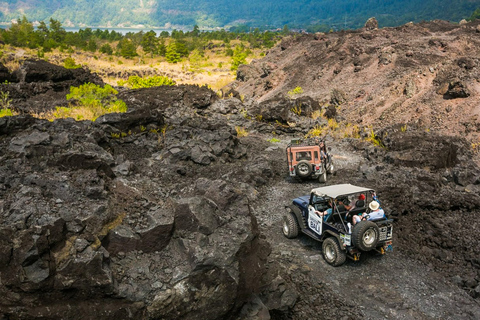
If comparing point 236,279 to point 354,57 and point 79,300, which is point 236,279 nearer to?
point 79,300

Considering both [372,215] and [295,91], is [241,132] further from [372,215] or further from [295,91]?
[372,215]

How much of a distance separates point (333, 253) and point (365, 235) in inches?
41.8

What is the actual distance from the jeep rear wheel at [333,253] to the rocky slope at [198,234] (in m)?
0.27

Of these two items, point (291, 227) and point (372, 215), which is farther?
point (291, 227)

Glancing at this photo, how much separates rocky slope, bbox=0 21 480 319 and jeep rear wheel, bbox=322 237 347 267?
0.27 metres

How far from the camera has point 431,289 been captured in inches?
325

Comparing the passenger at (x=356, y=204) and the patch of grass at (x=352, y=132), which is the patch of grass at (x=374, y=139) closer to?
the patch of grass at (x=352, y=132)

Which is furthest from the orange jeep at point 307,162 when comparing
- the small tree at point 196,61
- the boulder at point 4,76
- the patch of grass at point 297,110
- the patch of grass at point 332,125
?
the small tree at point 196,61

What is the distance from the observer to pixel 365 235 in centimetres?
843

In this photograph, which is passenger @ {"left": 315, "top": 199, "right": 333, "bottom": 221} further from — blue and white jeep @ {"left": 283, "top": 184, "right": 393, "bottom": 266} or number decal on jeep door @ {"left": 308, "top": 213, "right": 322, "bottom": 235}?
number decal on jeep door @ {"left": 308, "top": 213, "right": 322, "bottom": 235}

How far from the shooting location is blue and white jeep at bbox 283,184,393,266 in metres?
8.51

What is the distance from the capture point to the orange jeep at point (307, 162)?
47.3ft

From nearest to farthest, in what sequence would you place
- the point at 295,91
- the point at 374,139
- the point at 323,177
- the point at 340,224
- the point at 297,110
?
the point at 340,224 < the point at 323,177 < the point at 374,139 < the point at 297,110 < the point at 295,91

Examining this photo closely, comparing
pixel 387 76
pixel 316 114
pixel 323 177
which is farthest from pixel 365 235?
pixel 387 76
